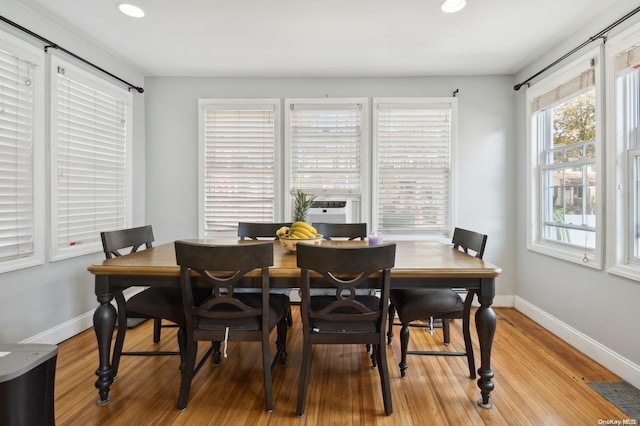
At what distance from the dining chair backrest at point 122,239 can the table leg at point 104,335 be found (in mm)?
339

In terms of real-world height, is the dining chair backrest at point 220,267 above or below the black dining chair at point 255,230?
below

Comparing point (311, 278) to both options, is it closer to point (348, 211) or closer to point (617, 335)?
point (348, 211)

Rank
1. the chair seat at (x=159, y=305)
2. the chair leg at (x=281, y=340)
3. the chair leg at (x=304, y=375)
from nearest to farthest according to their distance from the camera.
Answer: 1. the chair leg at (x=304, y=375)
2. the chair seat at (x=159, y=305)
3. the chair leg at (x=281, y=340)

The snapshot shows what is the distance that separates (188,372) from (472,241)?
189 cm

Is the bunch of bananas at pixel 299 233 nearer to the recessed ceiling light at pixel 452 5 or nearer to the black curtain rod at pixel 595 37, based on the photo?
the recessed ceiling light at pixel 452 5

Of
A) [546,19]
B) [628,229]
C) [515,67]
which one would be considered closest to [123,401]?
[628,229]

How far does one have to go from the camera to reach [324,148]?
3.59m

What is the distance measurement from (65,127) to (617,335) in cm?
437

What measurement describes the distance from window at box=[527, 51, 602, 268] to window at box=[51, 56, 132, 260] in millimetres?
4078

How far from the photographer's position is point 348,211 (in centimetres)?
354

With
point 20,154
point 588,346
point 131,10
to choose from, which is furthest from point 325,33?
point 588,346

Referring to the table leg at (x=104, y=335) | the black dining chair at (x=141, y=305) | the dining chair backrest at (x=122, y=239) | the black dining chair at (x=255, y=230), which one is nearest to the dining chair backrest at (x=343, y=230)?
the black dining chair at (x=255, y=230)

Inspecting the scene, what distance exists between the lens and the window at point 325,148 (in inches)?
140

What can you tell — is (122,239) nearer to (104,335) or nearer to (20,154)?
(104,335)
